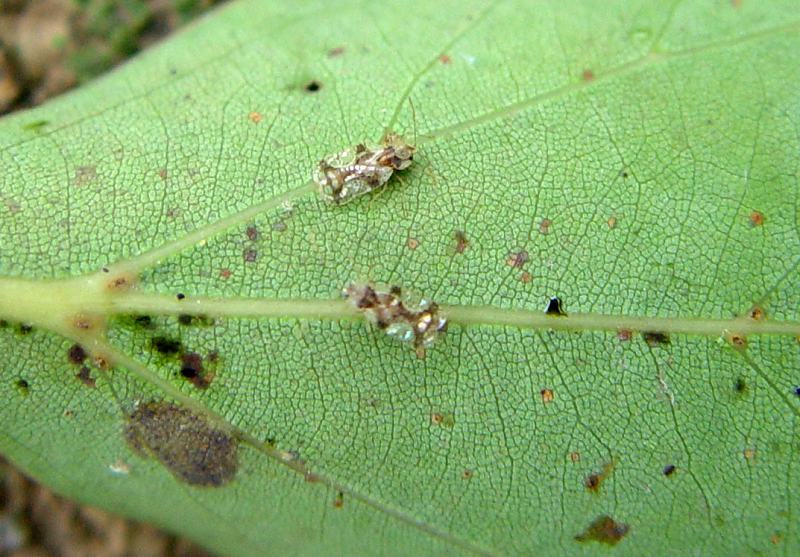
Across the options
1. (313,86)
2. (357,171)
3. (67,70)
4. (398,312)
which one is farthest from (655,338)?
(67,70)

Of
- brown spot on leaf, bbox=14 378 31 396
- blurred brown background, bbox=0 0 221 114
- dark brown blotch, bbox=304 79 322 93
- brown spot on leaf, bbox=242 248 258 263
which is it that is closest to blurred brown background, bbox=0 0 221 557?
blurred brown background, bbox=0 0 221 114

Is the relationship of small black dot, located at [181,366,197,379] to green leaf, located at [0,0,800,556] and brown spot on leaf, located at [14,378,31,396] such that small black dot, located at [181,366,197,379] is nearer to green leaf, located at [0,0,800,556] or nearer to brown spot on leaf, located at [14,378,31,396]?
green leaf, located at [0,0,800,556]

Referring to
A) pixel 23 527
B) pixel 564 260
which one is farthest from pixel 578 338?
pixel 23 527

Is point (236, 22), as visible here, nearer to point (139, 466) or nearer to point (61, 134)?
point (61, 134)

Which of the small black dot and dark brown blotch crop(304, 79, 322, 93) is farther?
dark brown blotch crop(304, 79, 322, 93)

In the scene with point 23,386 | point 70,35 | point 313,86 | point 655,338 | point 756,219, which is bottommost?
point 655,338

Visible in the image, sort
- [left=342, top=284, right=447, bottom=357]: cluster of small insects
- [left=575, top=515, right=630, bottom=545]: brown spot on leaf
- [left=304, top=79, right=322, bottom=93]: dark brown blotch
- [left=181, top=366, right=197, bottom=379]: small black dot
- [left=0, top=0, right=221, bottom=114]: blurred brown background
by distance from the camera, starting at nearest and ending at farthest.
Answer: [left=342, top=284, right=447, bottom=357]: cluster of small insects
[left=181, top=366, right=197, bottom=379]: small black dot
[left=575, top=515, right=630, bottom=545]: brown spot on leaf
[left=304, top=79, right=322, bottom=93]: dark brown blotch
[left=0, top=0, right=221, bottom=114]: blurred brown background

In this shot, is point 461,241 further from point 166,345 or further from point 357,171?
point 166,345
